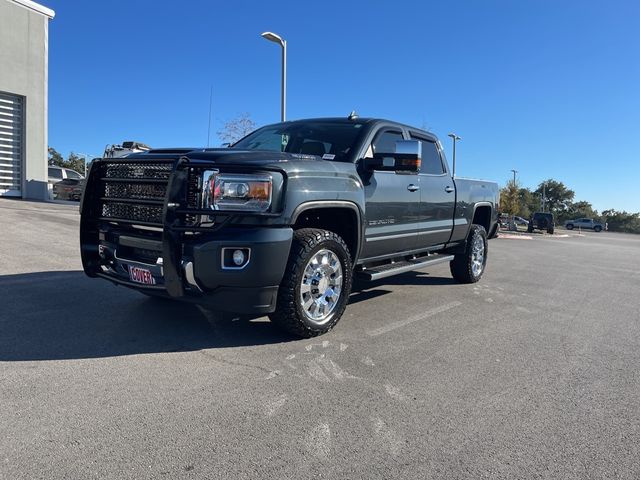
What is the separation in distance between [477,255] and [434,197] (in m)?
2.13

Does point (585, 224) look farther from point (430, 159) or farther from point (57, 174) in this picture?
point (430, 159)

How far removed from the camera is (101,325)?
14.5 feet

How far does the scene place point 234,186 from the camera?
367 centimetres

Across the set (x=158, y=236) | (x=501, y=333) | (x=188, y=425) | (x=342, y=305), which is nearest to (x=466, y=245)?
(x=501, y=333)

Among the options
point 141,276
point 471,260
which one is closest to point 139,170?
point 141,276

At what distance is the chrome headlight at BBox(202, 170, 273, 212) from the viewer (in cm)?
365

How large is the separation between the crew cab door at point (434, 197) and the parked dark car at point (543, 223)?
130 feet

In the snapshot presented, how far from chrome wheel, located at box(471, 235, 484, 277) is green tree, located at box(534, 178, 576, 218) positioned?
340 feet

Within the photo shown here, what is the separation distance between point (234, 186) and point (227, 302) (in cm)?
89

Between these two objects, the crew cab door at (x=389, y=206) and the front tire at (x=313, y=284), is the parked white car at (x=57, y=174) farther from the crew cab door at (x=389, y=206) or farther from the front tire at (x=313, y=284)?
the front tire at (x=313, y=284)

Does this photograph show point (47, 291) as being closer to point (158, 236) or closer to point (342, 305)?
point (158, 236)

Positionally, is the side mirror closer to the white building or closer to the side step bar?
the side step bar

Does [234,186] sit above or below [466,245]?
above

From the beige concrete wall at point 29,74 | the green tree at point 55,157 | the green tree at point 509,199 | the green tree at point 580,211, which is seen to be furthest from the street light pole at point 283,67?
the green tree at point 580,211
